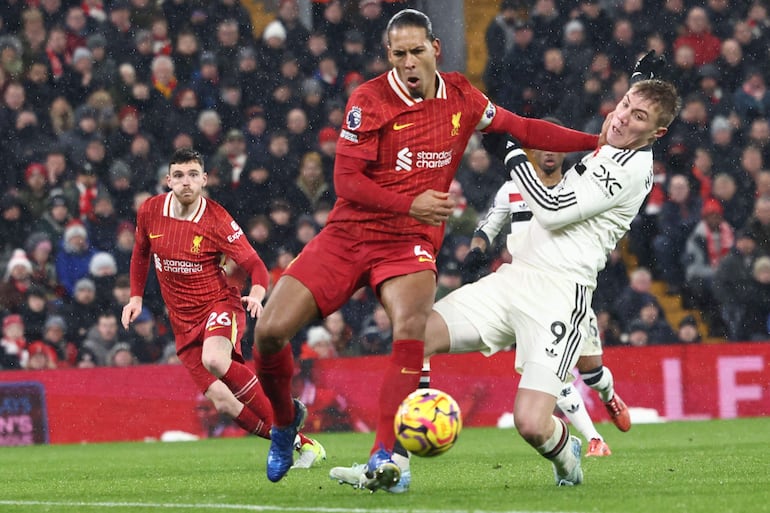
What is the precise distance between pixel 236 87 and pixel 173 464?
21.5 feet

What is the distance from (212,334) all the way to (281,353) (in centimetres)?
257

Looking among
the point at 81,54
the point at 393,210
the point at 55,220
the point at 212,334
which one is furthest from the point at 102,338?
the point at 393,210

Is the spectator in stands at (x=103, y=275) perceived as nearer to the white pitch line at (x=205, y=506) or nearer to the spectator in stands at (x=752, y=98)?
the spectator in stands at (x=752, y=98)

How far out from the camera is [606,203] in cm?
644

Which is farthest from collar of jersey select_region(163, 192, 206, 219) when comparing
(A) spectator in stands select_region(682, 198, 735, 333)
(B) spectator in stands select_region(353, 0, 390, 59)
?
(B) spectator in stands select_region(353, 0, 390, 59)

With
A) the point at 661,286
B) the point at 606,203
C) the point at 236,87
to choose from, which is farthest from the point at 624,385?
the point at 606,203

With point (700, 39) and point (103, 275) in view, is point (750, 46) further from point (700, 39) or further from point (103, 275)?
point (103, 275)

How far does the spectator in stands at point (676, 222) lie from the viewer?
14.0 metres

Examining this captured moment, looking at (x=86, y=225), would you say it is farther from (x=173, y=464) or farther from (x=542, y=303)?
(x=542, y=303)

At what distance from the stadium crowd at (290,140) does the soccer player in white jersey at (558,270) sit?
7003mm

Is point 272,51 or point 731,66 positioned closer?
point 272,51

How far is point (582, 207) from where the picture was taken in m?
6.38

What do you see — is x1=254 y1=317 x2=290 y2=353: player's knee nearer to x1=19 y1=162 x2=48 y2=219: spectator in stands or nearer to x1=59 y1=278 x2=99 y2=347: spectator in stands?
x1=59 y1=278 x2=99 y2=347: spectator in stands

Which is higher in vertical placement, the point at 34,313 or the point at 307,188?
the point at 307,188
